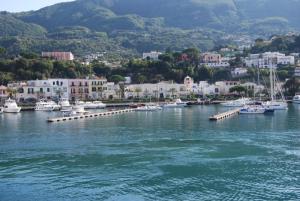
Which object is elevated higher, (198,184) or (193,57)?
(193,57)

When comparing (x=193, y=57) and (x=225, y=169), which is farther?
(x=193, y=57)

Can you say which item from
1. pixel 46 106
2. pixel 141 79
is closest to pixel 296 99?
pixel 141 79

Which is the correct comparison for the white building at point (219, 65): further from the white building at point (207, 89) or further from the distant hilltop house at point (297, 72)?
the white building at point (207, 89)

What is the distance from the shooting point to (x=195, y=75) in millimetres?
126438

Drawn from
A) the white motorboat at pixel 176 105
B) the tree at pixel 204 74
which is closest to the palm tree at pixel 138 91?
the white motorboat at pixel 176 105

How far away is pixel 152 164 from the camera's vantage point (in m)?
33.7

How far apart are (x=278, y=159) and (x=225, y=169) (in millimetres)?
5084

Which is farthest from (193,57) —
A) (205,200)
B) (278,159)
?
(205,200)

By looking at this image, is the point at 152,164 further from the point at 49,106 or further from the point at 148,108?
the point at 49,106

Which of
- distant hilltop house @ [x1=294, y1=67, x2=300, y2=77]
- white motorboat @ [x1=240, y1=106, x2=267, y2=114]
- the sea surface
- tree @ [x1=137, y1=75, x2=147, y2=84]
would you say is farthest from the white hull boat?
distant hilltop house @ [x1=294, y1=67, x2=300, y2=77]

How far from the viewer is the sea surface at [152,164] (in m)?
26.9

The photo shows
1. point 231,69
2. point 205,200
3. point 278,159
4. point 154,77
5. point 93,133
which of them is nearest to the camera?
point 205,200

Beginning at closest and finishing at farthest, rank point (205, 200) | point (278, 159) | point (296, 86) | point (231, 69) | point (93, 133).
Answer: point (205, 200) < point (278, 159) < point (93, 133) < point (296, 86) < point (231, 69)

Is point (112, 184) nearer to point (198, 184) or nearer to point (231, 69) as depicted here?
point (198, 184)
